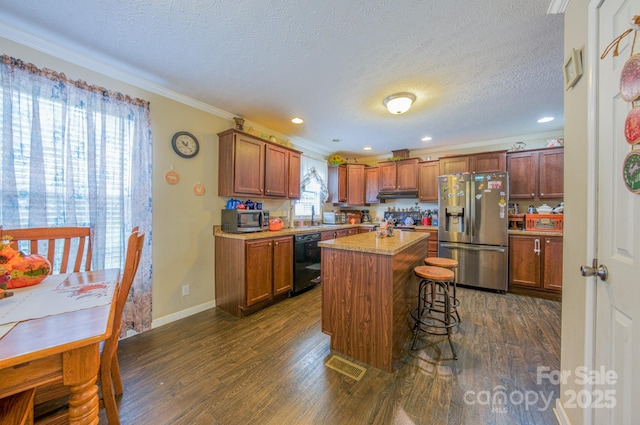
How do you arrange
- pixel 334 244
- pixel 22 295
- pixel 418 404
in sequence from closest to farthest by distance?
1. pixel 22 295
2. pixel 418 404
3. pixel 334 244

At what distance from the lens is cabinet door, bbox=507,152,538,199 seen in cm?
372

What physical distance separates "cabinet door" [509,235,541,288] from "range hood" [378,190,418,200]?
1.79m

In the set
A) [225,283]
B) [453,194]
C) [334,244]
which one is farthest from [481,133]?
[225,283]

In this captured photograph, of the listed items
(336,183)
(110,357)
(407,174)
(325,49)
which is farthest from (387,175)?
(110,357)

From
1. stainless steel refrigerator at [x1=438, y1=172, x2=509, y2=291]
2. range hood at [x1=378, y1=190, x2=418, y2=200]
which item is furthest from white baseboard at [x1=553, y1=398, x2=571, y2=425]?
range hood at [x1=378, y1=190, x2=418, y2=200]

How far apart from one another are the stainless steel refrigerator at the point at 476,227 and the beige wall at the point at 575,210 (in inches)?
98.3

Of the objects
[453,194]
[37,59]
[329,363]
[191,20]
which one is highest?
[191,20]

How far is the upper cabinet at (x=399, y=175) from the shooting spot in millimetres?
4758

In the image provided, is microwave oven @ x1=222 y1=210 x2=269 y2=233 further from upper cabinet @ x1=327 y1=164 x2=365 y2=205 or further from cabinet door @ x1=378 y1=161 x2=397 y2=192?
cabinet door @ x1=378 y1=161 x2=397 y2=192

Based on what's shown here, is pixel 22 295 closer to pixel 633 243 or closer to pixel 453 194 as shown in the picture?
pixel 633 243

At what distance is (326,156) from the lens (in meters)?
5.31

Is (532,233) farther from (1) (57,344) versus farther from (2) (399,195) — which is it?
(1) (57,344)

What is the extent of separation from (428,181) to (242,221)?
370 centimetres

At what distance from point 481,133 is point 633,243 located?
3910 mm
